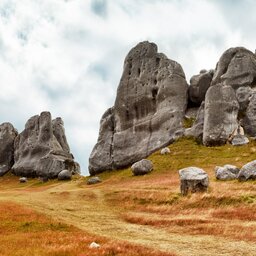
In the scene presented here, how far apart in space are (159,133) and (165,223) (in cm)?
5208

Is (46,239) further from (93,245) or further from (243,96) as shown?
(243,96)

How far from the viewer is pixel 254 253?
2511 cm

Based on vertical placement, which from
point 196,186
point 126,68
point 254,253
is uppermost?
point 126,68

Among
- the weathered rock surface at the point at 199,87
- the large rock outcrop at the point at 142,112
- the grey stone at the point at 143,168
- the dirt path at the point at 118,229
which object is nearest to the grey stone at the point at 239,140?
the large rock outcrop at the point at 142,112

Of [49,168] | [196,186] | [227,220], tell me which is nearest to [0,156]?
[49,168]

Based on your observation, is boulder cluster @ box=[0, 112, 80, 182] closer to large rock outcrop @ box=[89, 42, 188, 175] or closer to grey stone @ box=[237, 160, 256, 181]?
large rock outcrop @ box=[89, 42, 188, 175]

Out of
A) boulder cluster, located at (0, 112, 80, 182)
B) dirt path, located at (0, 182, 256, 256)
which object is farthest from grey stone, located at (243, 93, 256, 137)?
boulder cluster, located at (0, 112, 80, 182)

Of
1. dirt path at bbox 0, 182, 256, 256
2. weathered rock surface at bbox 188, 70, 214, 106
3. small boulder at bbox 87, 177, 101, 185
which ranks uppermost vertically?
weathered rock surface at bbox 188, 70, 214, 106

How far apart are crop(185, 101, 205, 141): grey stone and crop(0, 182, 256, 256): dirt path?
30614 millimetres

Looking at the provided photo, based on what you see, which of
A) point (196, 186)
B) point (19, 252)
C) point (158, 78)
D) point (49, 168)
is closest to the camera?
point (19, 252)

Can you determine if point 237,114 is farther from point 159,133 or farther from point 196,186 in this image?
point 196,186

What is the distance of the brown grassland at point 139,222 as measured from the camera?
1029 inches

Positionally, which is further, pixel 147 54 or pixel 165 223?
pixel 147 54

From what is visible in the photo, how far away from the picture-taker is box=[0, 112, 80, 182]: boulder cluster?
103 m
